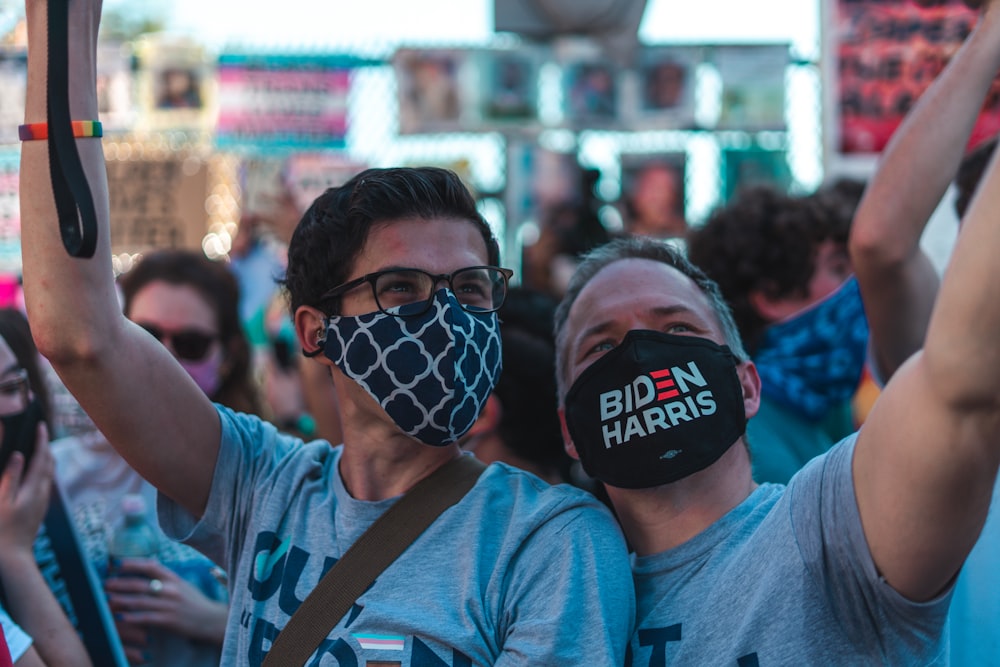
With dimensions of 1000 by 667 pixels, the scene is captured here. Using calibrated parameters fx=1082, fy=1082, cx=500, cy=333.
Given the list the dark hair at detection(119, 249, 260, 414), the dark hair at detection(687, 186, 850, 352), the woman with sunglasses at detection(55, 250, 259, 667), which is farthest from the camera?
the dark hair at detection(119, 249, 260, 414)

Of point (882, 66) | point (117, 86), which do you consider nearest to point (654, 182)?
point (882, 66)

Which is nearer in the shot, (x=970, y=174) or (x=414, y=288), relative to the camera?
(x=414, y=288)

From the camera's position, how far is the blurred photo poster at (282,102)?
8320mm

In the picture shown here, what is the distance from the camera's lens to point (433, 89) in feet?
25.6

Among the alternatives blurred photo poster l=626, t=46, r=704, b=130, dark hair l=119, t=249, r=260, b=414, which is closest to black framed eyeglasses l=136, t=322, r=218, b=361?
dark hair l=119, t=249, r=260, b=414

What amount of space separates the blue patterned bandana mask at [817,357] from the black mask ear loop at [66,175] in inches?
78.3

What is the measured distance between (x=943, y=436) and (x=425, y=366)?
36.0 inches

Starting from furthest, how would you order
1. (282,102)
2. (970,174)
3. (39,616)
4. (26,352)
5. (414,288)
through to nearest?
(282,102) < (26,352) < (970,174) < (39,616) < (414,288)

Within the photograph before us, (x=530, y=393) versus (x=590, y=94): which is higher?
(x=590, y=94)

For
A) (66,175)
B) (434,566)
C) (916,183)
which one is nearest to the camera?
(66,175)

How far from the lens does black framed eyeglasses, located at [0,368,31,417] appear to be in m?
2.41

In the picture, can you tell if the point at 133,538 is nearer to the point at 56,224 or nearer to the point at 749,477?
the point at 56,224

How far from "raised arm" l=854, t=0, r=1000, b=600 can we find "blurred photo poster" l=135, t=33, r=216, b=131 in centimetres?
788

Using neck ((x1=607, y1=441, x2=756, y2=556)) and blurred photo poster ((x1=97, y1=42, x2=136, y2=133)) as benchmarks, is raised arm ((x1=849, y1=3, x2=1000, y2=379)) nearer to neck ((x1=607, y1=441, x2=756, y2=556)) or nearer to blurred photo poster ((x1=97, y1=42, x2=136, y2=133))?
neck ((x1=607, y1=441, x2=756, y2=556))
